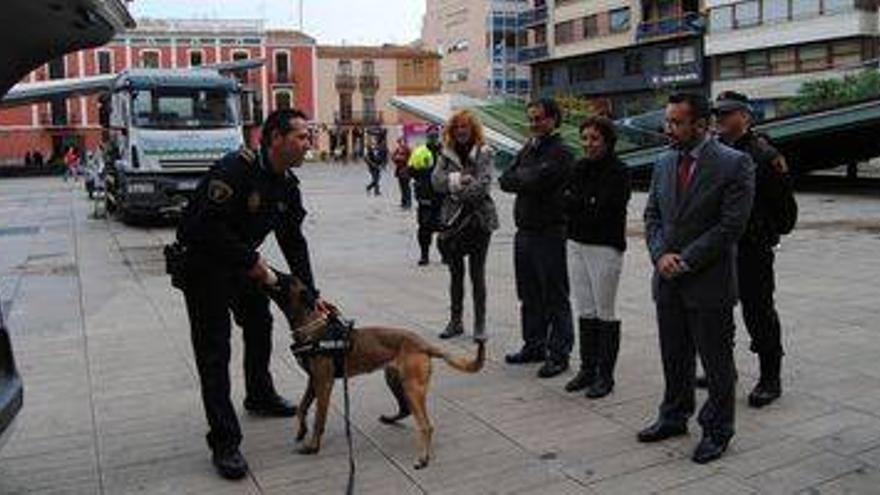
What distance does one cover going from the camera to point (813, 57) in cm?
4609

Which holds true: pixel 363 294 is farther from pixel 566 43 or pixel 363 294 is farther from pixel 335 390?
pixel 566 43

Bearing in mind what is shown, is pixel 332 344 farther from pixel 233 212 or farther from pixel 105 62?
pixel 105 62

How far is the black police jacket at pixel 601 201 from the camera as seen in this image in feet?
19.4

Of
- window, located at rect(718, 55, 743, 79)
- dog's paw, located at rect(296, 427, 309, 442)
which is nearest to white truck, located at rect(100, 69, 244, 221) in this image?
dog's paw, located at rect(296, 427, 309, 442)

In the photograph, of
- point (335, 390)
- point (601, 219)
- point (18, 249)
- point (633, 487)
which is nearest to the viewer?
point (633, 487)

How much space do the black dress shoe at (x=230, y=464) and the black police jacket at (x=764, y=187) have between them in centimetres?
292

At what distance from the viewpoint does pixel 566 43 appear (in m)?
63.8

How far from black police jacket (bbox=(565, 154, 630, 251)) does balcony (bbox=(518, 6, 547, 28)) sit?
62365 millimetres

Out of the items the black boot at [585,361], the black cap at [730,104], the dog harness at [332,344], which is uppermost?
the black cap at [730,104]

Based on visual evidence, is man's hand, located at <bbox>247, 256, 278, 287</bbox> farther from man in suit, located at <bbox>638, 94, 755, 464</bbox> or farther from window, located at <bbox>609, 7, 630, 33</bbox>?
window, located at <bbox>609, 7, 630, 33</bbox>

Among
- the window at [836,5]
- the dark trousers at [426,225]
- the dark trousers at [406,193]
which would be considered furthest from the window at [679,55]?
the dark trousers at [426,225]

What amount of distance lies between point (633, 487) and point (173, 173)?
1501cm

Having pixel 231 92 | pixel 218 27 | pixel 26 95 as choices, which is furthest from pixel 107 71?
pixel 231 92

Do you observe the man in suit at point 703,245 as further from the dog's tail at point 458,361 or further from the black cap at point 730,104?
the dog's tail at point 458,361
